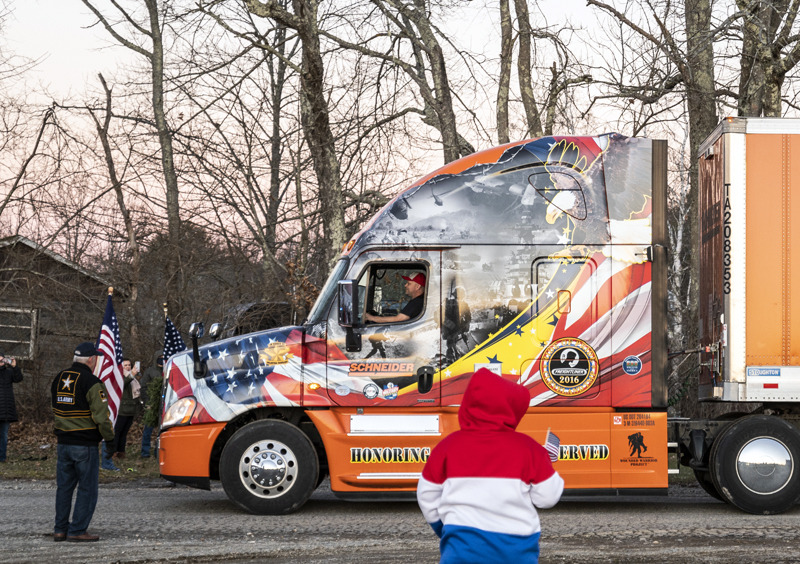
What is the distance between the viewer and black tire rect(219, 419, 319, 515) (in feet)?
28.6

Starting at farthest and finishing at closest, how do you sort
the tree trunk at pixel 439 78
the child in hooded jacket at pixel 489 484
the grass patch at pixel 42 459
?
1. the tree trunk at pixel 439 78
2. the grass patch at pixel 42 459
3. the child in hooded jacket at pixel 489 484

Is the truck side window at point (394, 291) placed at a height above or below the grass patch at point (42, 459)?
above

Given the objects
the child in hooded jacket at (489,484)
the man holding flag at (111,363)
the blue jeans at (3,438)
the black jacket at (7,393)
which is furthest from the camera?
the blue jeans at (3,438)

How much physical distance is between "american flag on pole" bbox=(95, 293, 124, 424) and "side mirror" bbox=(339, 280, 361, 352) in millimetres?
5015

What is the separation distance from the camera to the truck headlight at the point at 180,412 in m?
8.98

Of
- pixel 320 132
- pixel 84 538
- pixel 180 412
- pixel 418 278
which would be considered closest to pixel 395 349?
pixel 418 278

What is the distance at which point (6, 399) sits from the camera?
14305 mm

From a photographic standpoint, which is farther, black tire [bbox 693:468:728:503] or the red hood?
black tire [bbox 693:468:728:503]

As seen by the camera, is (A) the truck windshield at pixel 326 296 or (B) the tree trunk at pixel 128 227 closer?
(A) the truck windshield at pixel 326 296

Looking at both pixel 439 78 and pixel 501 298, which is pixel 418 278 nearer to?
pixel 501 298

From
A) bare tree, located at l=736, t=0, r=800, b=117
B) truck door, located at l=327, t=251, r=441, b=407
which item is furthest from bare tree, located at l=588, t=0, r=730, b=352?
truck door, located at l=327, t=251, r=441, b=407

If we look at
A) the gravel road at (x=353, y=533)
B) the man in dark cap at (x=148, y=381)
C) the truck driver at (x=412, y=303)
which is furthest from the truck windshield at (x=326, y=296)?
the man in dark cap at (x=148, y=381)

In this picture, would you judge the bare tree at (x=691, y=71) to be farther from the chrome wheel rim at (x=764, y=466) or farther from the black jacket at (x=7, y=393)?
the black jacket at (x=7, y=393)

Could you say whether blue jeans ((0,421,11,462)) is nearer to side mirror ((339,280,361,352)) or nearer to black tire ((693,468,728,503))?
side mirror ((339,280,361,352))
